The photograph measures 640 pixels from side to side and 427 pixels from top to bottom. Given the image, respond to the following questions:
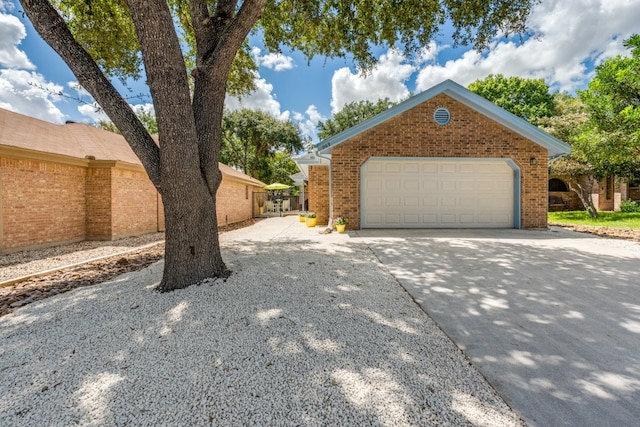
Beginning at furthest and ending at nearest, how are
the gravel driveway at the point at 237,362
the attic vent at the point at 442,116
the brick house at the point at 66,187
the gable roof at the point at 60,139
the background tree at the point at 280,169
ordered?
the background tree at the point at 280,169 < the attic vent at the point at 442,116 < the gable roof at the point at 60,139 < the brick house at the point at 66,187 < the gravel driveway at the point at 237,362

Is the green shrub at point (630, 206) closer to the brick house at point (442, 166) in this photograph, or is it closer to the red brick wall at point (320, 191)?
the brick house at point (442, 166)

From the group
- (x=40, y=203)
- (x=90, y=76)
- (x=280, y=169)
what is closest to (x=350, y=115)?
(x=280, y=169)

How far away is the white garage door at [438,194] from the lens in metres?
9.53

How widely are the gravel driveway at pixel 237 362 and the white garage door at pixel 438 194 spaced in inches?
241

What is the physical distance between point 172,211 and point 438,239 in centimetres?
671

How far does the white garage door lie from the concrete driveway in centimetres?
329

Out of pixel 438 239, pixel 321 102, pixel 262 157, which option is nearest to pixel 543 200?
pixel 438 239

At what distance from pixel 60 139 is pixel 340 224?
9.45 m

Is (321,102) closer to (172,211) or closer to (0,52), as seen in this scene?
(0,52)

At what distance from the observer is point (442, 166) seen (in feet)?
31.6

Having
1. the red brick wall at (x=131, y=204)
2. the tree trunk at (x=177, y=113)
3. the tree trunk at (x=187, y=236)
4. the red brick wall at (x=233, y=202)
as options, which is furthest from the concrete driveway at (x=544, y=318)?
the red brick wall at (x=233, y=202)

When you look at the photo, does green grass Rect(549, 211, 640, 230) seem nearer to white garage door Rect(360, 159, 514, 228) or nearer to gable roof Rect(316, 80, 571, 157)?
gable roof Rect(316, 80, 571, 157)

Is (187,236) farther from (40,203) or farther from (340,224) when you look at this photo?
(40,203)

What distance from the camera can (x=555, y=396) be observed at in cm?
184
